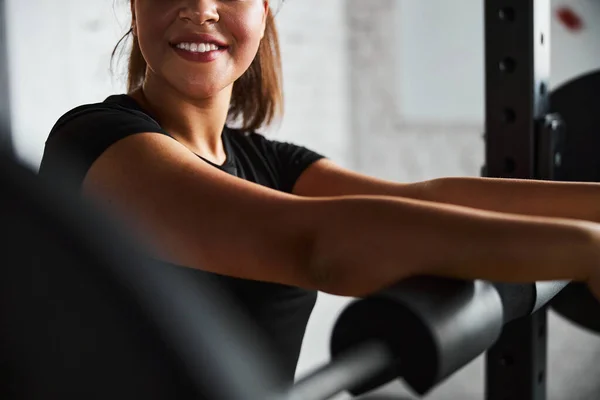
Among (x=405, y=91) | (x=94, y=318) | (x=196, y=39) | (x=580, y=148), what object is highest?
(x=196, y=39)

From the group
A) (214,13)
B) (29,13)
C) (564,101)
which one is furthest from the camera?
(29,13)

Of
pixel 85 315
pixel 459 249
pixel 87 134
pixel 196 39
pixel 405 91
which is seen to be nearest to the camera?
pixel 85 315

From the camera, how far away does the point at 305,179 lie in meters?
1.09

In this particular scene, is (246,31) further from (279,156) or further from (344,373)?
(344,373)

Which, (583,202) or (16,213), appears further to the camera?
(583,202)

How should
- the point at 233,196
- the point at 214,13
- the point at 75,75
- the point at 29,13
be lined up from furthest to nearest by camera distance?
the point at 75,75 < the point at 29,13 < the point at 214,13 < the point at 233,196

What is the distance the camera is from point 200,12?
0.78 metres

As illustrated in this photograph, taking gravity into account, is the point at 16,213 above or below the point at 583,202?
above

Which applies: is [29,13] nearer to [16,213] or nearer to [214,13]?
[214,13]

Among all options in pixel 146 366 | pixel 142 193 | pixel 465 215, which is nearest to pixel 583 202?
pixel 465 215

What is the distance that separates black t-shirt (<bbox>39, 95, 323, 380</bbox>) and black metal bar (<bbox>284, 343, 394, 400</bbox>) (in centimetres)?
4

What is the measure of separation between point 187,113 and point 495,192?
0.37 m

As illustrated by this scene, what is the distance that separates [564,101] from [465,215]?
85 centimetres

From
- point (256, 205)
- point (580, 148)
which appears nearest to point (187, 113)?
point (256, 205)
